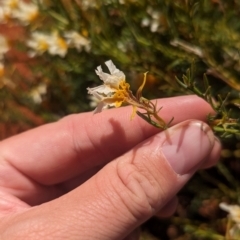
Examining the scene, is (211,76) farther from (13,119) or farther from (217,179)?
(13,119)

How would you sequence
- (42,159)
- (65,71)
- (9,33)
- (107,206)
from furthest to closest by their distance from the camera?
1. (9,33)
2. (65,71)
3. (42,159)
4. (107,206)

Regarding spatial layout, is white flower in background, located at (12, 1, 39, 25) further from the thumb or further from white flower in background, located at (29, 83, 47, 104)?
the thumb

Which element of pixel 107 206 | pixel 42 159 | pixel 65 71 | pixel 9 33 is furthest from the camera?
pixel 9 33

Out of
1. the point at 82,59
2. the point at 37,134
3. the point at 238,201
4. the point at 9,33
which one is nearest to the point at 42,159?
the point at 37,134

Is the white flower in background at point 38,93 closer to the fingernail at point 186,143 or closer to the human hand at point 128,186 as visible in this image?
the human hand at point 128,186

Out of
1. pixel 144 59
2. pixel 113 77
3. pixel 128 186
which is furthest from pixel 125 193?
pixel 144 59

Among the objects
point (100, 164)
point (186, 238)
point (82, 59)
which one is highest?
point (82, 59)
